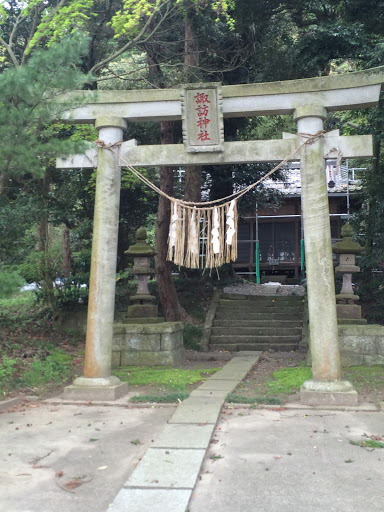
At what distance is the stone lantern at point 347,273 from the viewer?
1079cm

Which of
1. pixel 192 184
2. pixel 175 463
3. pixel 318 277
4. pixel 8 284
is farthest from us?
pixel 192 184

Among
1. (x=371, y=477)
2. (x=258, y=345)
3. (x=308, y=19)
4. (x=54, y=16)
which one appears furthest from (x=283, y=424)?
(x=308, y=19)

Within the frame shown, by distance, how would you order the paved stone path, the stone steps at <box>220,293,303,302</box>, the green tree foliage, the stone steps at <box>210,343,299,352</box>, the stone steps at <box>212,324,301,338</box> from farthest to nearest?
the stone steps at <box>220,293,303,302</box> < the stone steps at <box>212,324,301,338</box> < the stone steps at <box>210,343,299,352</box> < the green tree foliage < the paved stone path

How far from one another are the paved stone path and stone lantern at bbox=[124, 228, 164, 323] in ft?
13.5

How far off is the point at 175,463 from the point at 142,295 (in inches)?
279

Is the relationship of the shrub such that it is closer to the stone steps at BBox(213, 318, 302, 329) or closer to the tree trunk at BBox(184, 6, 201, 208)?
the stone steps at BBox(213, 318, 302, 329)

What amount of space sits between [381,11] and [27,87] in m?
9.45

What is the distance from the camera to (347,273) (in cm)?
1125

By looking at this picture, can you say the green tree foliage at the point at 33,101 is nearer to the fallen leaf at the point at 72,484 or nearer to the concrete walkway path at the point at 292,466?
the fallen leaf at the point at 72,484

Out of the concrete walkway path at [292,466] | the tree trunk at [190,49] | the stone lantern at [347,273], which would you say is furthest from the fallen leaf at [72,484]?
the tree trunk at [190,49]

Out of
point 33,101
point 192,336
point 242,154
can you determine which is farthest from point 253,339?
point 33,101

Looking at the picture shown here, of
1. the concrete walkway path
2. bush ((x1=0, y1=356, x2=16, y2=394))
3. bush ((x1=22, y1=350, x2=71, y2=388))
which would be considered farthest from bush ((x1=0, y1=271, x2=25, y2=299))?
the concrete walkway path

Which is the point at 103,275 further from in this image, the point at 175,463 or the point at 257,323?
the point at 257,323

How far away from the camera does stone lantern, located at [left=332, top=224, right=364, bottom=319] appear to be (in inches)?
425
